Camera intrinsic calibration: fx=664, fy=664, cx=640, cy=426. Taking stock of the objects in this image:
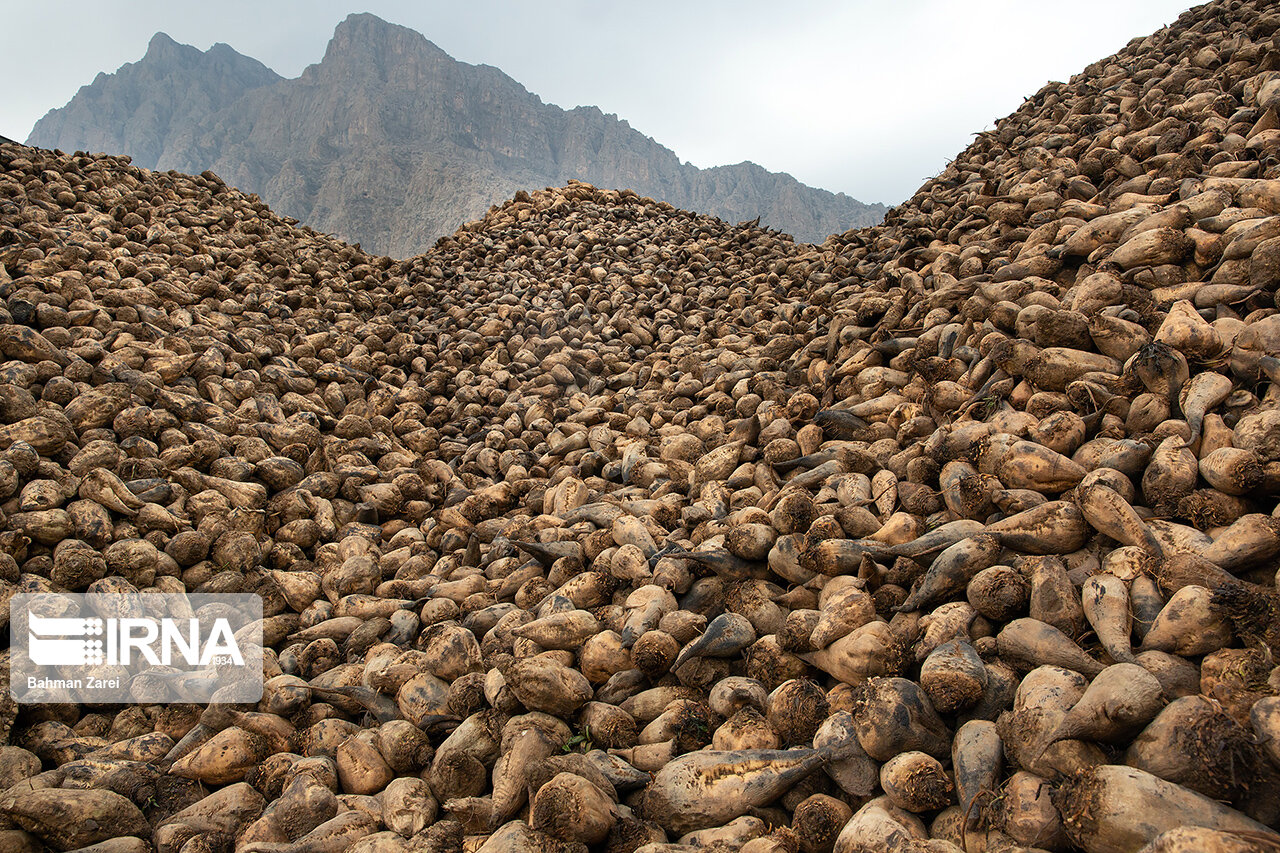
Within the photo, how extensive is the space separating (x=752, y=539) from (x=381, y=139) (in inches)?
1633

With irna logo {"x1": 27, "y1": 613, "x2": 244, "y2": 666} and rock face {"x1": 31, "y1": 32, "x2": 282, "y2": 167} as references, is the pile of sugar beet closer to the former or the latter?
irna logo {"x1": 27, "y1": 613, "x2": 244, "y2": 666}

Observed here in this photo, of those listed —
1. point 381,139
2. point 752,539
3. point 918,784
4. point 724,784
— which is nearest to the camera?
point 918,784

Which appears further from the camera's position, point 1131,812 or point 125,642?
point 125,642

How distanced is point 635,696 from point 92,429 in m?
2.99

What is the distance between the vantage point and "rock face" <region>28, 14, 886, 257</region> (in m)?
31.8

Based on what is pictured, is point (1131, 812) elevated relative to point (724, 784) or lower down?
elevated

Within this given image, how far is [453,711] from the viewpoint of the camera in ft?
7.14

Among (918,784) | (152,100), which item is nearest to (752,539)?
(918,784)

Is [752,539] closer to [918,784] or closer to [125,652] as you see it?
[918,784]

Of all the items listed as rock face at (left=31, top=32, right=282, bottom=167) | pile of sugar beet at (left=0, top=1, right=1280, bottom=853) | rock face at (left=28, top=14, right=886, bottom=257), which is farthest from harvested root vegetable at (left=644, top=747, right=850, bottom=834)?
rock face at (left=31, top=32, right=282, bottom=167)

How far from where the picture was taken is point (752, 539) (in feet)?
7.77

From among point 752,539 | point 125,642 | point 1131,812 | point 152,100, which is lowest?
point 125,642

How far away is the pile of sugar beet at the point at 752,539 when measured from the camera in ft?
5.02

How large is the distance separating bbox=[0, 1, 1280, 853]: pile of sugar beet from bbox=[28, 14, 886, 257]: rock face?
26.4 m
